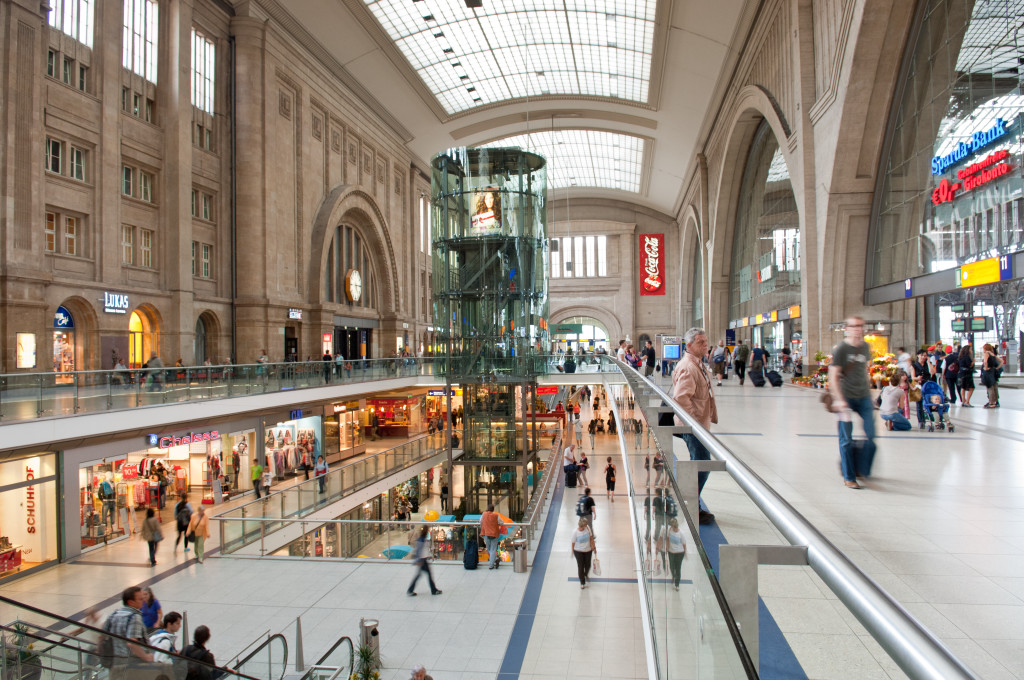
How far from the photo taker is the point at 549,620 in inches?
420

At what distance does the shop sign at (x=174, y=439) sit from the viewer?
650 inches

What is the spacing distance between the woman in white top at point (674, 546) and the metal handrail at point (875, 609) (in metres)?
Answer: 0.72

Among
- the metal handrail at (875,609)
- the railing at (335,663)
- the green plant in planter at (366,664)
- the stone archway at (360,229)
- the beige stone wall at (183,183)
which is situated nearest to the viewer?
the metal handrail at (875,609)

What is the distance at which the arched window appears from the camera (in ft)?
108

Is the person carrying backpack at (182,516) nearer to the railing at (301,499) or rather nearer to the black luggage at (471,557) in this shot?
the railing at (301,499)

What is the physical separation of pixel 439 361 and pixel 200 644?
642 inches

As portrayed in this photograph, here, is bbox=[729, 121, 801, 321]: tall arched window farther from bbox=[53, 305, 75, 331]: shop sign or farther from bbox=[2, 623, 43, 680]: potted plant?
bbox=[2, 623, 43, 680]: potted plant

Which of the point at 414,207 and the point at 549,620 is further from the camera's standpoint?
the point at 414,207

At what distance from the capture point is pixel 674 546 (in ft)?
7.39

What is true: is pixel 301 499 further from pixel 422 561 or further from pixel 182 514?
pixel 422 561

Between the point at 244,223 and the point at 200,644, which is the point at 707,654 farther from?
the point at 244,223

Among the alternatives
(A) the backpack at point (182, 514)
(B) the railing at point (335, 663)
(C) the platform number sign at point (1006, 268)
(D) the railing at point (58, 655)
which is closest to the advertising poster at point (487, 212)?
(A) the backpack at point (182, 514)

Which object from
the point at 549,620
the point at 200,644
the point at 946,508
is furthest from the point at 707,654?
the point at 549,620

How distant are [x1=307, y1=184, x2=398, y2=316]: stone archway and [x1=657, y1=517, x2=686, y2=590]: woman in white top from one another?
29006 millimetres
